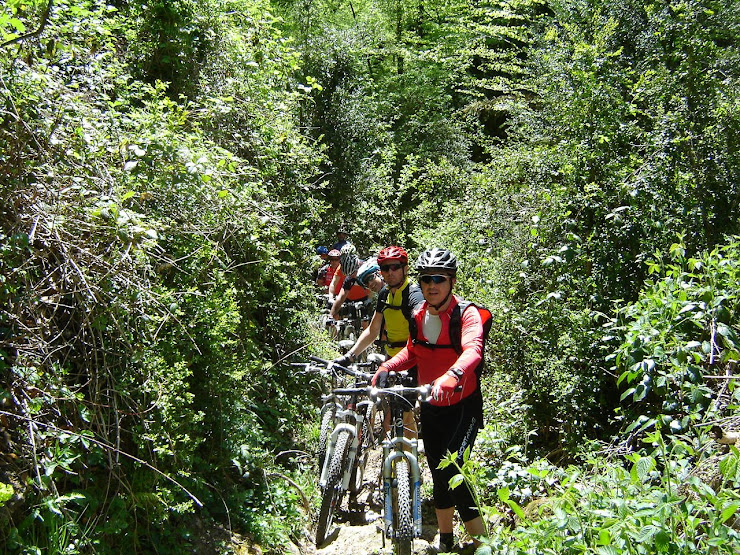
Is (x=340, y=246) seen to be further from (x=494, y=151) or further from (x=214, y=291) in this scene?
(x=214, y=291)

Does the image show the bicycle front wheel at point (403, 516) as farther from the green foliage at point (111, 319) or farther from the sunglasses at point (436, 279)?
the sunglasses at point (436, 279)

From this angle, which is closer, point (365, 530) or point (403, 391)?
point (403, 391)

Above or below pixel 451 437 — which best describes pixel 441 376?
above

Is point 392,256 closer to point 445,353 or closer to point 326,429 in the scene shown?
point 445,353

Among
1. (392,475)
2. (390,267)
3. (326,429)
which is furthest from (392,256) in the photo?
(392,475)

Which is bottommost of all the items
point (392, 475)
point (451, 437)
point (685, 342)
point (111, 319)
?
point (392, 475)

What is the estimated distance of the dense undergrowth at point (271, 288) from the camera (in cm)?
351

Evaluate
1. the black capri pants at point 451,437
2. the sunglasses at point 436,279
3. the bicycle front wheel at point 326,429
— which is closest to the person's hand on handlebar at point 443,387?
→ the black capri pants at point 451,437

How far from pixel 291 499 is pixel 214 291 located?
6.85 ft

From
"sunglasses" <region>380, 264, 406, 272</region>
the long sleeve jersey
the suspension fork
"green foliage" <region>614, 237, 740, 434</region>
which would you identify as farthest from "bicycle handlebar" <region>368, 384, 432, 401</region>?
"sunglasses" <region>380, 264, 406, 272</region>

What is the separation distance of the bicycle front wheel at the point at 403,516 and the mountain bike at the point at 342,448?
2.20ft

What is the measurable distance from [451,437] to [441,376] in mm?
603

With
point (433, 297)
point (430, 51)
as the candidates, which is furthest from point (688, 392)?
point (430, 51)

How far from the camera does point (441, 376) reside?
4.40m
